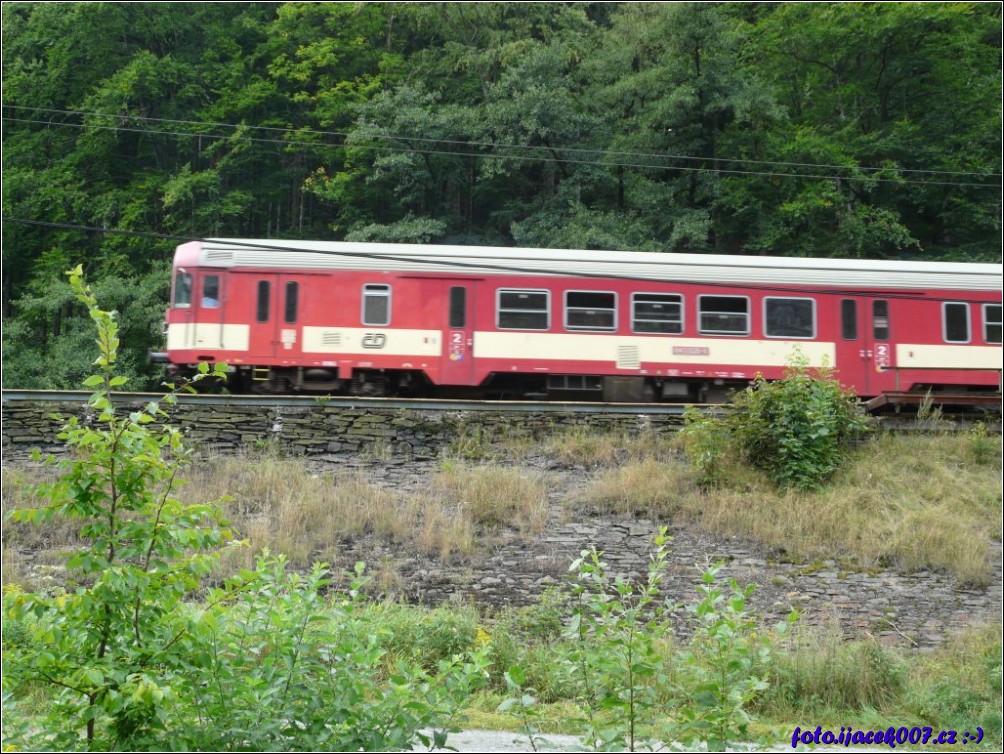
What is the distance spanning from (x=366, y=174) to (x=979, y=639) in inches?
874

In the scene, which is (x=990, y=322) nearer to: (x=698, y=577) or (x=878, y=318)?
(x=878, y=318)

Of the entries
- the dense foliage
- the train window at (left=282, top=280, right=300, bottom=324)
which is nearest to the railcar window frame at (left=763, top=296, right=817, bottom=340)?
the dense foliage

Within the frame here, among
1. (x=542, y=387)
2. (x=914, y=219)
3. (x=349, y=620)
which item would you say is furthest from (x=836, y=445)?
(x=914, y=219)

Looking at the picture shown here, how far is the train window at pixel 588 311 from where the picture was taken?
16.2 m

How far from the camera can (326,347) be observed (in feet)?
53.0

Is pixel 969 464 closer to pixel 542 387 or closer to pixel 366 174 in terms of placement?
pixel 542 387

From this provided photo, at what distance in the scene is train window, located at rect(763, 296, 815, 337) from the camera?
1653 cm

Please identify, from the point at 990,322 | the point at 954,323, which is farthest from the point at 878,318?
the point at 990,322

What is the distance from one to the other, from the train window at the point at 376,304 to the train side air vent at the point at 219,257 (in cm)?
252

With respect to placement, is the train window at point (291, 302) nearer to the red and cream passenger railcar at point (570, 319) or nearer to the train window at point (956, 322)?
the red and cream passenger railcar at point (570, 319)

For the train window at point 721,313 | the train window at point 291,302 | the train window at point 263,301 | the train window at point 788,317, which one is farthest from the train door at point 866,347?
the train window at point 263,301

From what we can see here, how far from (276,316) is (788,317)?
9277 millimetres

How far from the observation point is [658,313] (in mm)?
16328

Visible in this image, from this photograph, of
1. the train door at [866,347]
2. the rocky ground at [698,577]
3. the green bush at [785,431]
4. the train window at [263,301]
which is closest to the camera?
the rocky ground at [698,577]
